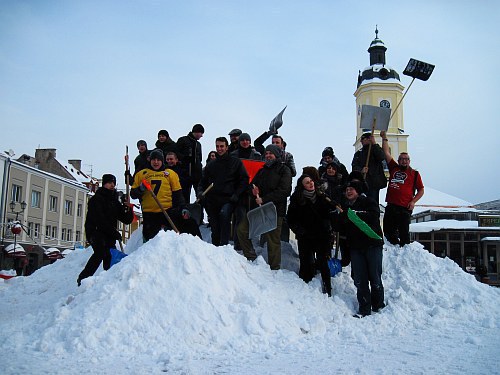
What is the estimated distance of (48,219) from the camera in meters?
37.1

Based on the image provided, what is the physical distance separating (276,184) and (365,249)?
1570mm

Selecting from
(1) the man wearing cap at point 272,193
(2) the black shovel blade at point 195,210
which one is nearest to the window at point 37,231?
(2) the black shovel blade at point 195,210

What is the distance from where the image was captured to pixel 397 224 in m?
7.41

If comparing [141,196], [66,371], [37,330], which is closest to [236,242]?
[141,196]

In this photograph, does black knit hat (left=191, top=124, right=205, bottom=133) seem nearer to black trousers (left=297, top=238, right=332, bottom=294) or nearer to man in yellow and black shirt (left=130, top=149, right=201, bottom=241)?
man in yellow and black shirt (left=130, top=149, right=201, bottom=241)

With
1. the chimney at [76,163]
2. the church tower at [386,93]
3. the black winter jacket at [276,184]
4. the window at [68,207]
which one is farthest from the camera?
the church tower at [386,93]

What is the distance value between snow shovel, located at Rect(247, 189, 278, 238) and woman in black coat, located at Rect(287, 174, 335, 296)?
0.94ft

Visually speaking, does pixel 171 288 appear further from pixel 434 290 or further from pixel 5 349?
pixel 434 290

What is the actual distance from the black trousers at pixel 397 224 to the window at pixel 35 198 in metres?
33.8

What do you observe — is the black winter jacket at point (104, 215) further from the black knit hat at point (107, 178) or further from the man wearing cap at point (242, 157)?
the man wearing cap at point (242, 157)

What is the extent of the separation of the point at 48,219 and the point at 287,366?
1466 inches

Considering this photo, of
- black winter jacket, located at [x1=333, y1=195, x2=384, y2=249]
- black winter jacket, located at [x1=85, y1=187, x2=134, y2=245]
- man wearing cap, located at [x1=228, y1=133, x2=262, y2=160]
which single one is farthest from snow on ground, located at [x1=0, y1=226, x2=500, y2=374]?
man wearing cap, located at [x1=228, y1=133, x2=262, y2=160]

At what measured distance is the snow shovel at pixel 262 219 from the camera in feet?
20.8

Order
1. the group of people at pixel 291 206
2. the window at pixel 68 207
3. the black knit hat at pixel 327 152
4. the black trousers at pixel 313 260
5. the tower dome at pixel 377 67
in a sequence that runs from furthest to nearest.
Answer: the tower dome at pixel 377 67, the window at pixel 68 207, the black knit hat at pixel 327 152, the black trousers at pixel 313 260, the group of people at pixel 291 206
